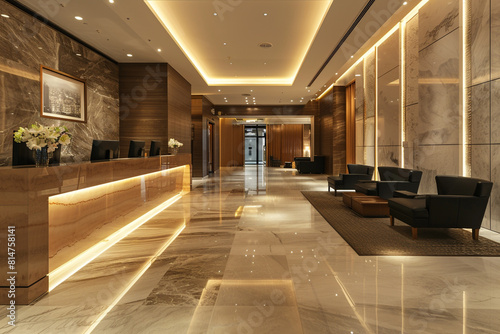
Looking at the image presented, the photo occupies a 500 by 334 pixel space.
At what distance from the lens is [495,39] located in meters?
4.50

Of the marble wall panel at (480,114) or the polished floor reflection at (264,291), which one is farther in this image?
the marble wall panel at (480,114)

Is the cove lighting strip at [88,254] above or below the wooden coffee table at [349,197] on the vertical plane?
below

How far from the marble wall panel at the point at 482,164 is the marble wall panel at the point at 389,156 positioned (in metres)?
2.63

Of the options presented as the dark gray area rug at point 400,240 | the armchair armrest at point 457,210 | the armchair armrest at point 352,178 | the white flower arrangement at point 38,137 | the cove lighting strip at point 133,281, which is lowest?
the cove lighting strip at point 133,281

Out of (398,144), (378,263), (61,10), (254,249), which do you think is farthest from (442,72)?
(61,10)

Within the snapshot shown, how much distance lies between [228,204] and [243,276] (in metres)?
4.20

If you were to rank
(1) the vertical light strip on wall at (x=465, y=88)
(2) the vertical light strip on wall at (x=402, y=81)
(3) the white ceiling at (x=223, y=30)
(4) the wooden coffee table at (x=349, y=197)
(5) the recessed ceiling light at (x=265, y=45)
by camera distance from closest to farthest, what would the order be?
(1) the vertical light strip on wall at (x=465, y=88) → (3) the white ceiling at (x=223, y=30) → (4) the wooden coffee table at (x=349, y=197) → (2) the vertical light strip on wall at (x=402, y=81) → (5) the recessed ceiling light at (x=265, y=45)

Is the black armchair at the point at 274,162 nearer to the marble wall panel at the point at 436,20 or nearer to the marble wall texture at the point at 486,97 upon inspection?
the marble wall panel at the point at 436,20

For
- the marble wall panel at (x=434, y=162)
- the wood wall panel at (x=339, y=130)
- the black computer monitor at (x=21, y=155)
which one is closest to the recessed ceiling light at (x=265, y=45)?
the marble wall panel at (x=434, y=162)

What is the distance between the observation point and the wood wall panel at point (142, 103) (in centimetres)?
886

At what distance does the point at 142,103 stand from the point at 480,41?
25.1ft

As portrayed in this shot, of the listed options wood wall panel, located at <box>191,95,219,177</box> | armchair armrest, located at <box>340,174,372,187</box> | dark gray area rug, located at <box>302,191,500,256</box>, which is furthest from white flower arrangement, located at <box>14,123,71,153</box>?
wood wall panel, located at <box>191,95,219,177</box>

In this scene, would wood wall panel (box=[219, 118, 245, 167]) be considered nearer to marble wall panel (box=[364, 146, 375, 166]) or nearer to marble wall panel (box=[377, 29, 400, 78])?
marble wall panel (box=[364, 146, 375, 166])

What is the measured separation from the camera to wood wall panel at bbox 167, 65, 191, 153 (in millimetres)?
9250
